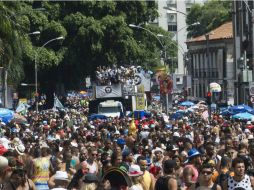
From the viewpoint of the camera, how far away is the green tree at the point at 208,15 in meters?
129

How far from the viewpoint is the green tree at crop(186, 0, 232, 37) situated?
129 metres

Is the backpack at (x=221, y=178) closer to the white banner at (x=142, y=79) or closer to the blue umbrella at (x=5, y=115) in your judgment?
the blue umbrella at (x=5, y=115)

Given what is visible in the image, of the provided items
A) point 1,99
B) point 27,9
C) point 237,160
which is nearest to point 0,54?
point 237,160

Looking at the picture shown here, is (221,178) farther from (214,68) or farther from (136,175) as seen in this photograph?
(214,68)

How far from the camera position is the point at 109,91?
6431cm

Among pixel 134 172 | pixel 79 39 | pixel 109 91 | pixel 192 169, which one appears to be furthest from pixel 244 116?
pixel 134 172

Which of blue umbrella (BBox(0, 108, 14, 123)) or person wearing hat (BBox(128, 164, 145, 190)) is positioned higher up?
person wearing hat (BBox(128, 164, 145, 190))

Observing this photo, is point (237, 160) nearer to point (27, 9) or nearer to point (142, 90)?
point (142, 90)

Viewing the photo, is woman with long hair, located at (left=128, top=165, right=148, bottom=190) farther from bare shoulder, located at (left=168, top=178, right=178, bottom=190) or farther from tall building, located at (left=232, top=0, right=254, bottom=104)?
tall building, located at (left=232, top=0, right=254, bottom=104)

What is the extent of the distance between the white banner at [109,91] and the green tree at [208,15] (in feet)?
204

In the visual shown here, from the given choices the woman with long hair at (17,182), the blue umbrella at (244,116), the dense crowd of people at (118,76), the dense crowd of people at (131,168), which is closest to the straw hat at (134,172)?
the dense crowd of people at (131,168)

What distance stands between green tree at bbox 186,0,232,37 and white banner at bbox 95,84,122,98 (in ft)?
204

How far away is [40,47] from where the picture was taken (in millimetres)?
70688

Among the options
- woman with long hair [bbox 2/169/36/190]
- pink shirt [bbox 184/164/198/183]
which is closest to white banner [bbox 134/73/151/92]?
pink shirt [bbox 184/164/198/183]
